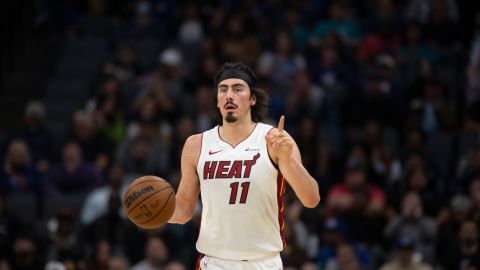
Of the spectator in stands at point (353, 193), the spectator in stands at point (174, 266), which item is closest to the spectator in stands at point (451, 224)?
the spectator in stands at point (353, 193)

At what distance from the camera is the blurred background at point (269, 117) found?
12570mm

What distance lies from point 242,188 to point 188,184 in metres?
0.62

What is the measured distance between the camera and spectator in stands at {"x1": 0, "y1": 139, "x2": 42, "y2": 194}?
1350 cm

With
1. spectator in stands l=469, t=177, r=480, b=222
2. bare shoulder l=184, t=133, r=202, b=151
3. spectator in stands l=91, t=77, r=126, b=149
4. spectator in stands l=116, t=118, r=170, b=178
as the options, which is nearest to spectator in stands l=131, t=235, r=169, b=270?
spectator in stands l=116, t=118, r=170, b=178

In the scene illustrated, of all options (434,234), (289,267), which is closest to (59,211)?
(289,267)

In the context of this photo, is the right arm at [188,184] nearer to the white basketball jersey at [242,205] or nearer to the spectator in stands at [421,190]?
the white basketball jersey at [242,205]

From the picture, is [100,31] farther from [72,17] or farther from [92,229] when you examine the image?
[92,229]

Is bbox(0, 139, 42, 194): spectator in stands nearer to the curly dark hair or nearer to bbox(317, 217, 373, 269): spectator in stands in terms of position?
bbox(317, 217, 373, 269): spectator in stands

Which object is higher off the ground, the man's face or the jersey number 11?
the man's face

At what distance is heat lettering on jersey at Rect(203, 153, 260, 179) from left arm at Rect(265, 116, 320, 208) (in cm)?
27

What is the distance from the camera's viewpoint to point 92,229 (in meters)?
12.7

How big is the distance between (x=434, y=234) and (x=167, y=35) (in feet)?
22.5

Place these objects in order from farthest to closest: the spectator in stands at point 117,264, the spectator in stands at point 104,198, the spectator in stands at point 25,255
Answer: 1. the spectator in stands at point 104,198
2. the spectator in stands at point 25,255
3. the spectator in stands at point 117,264

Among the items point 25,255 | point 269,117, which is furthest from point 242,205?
point 269,117
